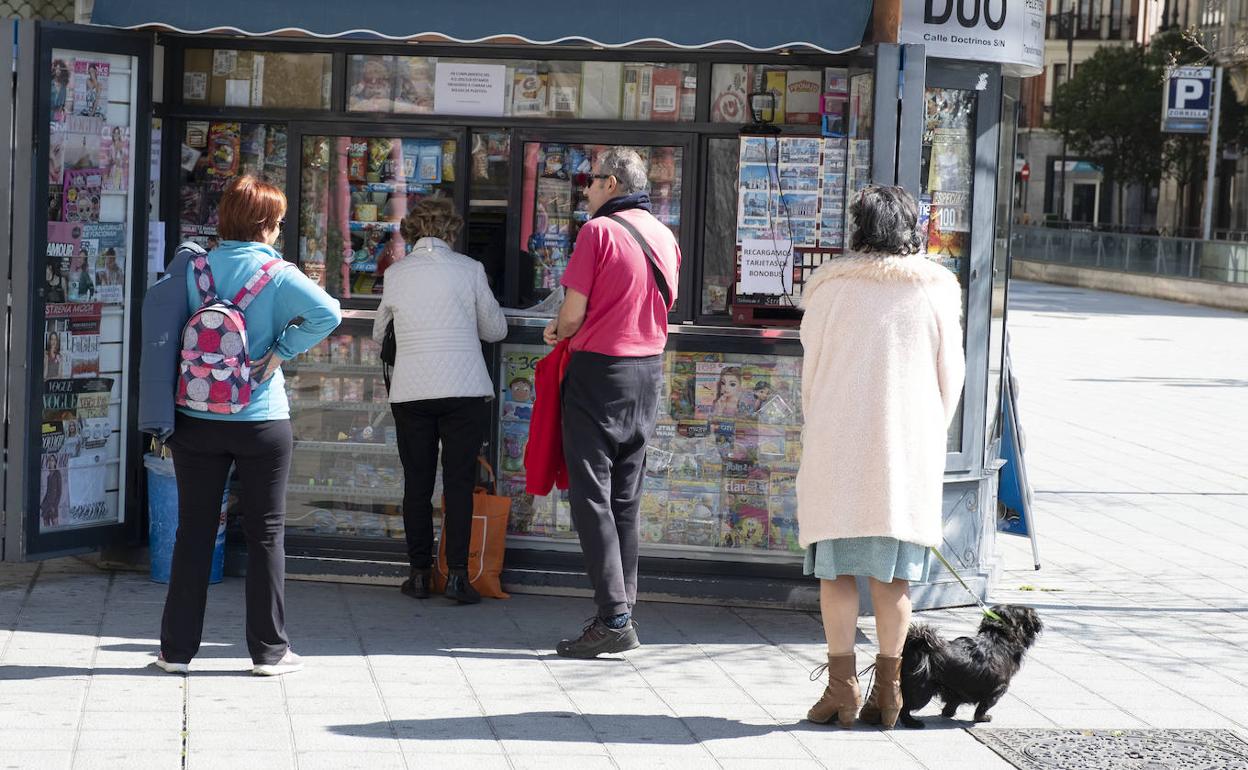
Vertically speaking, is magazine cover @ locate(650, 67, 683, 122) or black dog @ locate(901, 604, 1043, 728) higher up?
magazine cover @ locate(650, 67, 683, 122)

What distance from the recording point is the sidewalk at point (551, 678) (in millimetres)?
5012

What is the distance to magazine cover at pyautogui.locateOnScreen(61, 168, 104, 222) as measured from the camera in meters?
6.98

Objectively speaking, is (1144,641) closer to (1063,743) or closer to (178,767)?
(1063,743)

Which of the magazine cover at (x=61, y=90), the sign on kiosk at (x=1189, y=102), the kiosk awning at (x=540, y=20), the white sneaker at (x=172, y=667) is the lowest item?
the white sneaker at (x=172, y=667)

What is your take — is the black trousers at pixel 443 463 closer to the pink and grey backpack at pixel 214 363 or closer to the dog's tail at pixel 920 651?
the pink and grey backpack at pixel 214 363

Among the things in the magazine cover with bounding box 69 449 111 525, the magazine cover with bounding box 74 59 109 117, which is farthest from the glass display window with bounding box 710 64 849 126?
the magazine cover with bounding box 69 449 111 525

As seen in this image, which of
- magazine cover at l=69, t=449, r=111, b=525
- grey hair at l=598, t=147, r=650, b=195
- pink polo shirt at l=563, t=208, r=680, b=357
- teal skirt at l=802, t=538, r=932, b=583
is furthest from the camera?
magazine cover at l=69, t=449, r=111, b=525

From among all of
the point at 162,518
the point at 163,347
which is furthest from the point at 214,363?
the point at 162,518

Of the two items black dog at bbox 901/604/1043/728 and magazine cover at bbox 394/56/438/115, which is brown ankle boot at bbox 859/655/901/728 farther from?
magazine cover at bbox 394/56/438/115

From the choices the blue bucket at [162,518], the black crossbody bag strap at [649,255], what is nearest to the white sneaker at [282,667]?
the blue bucket at [162,518]

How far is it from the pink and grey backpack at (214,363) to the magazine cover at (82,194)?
74.1 inches

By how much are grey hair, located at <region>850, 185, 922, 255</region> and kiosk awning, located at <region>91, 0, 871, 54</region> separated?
4.95ft

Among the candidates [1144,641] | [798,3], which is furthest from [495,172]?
[1144,641]

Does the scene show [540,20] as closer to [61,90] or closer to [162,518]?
[61,90]
